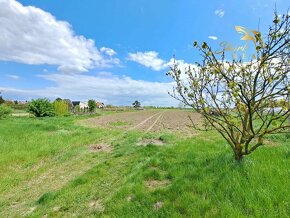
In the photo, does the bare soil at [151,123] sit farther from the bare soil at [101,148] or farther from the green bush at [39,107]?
the green bush at [39,107]

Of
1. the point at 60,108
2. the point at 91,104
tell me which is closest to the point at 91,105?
the point at 91,104

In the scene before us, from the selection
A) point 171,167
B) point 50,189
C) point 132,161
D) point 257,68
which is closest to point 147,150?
point 132,161

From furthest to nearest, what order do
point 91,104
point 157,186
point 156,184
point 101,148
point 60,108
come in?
1. point 91,104
2. point 60,108
3. point 101,148
4. point 156,184
5. point 157,186

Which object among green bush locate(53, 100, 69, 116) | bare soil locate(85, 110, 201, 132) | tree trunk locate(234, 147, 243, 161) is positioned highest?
green bush locate(53, 100, 69, 116)

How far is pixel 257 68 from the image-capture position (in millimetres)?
4574

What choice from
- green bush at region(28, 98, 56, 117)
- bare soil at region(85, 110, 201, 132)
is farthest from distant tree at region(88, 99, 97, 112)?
bare soil at region(85, 110, 201, 132)

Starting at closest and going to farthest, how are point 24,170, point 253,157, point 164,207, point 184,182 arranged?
point 164,207, point 184,182, point 253,157, point 24,170

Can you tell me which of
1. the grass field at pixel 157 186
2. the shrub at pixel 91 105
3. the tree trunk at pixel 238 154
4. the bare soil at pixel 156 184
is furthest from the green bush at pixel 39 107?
the tree trunk at pixel 238 154

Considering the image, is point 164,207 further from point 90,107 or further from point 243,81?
point 90,107

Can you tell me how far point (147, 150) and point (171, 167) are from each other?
9.87ft

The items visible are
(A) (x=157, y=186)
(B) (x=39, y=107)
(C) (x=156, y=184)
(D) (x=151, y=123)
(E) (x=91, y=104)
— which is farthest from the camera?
(E) (x=91, y=104)

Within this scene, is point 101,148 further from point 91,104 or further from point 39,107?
point 91,104

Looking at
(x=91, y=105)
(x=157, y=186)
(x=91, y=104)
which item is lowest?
(x=157, y=186)

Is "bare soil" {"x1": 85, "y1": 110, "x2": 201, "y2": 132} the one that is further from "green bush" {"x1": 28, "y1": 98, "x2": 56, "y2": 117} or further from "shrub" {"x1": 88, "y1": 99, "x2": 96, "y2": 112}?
"shrub" {"x1": 88, "y1": 99, "x2": 96, "y2": 112}
